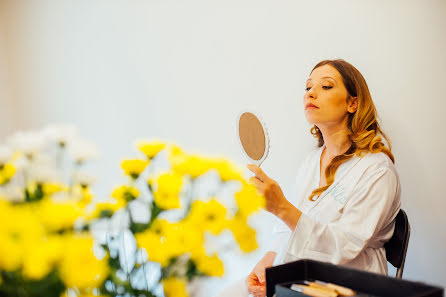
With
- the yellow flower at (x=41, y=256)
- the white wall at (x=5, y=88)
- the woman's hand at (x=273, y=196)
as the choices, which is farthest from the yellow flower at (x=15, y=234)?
the white wall at (x=5, y=88)

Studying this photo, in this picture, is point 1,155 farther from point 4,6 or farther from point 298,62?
point 4,6

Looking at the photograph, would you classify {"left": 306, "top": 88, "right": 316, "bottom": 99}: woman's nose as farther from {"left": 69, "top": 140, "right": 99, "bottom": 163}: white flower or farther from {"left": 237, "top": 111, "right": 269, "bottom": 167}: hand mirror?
{"left": 69, "top": 140, "right": 99, "bottom": 163}: white flower

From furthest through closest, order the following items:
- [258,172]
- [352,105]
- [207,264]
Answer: [352,105] < [258,172] < [207,264]

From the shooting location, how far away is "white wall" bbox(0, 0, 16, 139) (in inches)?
90.6

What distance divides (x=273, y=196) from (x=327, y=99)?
480 millimetres

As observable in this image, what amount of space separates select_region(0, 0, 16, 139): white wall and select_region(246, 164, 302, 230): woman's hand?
5.69 feet

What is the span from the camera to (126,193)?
1.93 ft

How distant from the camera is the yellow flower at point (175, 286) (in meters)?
0.52

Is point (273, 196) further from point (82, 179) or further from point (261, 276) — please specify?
point (82, 179)

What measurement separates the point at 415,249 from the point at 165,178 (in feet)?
4.27

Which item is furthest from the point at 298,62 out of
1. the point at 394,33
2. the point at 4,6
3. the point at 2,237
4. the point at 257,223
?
the point at 4,6

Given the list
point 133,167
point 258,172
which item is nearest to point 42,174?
point 133,167

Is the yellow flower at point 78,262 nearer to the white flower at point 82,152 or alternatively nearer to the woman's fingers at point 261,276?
the white flower at point 82,152

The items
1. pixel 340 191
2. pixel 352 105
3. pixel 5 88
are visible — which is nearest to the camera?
pixel 340 191
